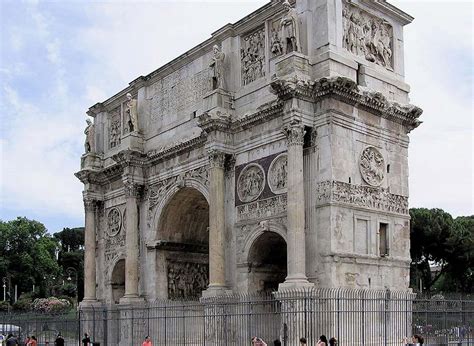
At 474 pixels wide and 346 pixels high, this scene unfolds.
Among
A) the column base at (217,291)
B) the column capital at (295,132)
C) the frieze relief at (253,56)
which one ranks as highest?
the frieze relief at (253,56)

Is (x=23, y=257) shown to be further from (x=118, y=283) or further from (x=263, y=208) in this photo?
(x=263, y=208)

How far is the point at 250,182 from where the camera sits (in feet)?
74.2

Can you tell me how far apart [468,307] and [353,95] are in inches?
261

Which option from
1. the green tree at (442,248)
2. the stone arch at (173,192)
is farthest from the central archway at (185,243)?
the green tree at (442,248)

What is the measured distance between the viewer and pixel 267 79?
22.4 m

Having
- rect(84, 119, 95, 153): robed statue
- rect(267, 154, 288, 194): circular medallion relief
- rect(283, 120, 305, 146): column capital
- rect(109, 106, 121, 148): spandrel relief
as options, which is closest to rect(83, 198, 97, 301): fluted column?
rect(84, 119, 95, 153): robed statue

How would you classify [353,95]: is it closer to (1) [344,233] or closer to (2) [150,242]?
(1) [344,233]

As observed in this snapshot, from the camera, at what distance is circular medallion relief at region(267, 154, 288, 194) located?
21.3 m

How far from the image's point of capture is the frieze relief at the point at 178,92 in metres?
25.7

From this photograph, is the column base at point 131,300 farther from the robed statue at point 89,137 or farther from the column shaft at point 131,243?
the robed statue at point 89,137

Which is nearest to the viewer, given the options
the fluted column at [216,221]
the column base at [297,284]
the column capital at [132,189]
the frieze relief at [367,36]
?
the column base at [297,284]

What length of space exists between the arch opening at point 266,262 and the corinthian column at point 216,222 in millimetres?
958

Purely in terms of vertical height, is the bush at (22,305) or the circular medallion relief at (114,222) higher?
the circular medallion relief at (114,222)

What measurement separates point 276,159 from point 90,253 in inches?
480
